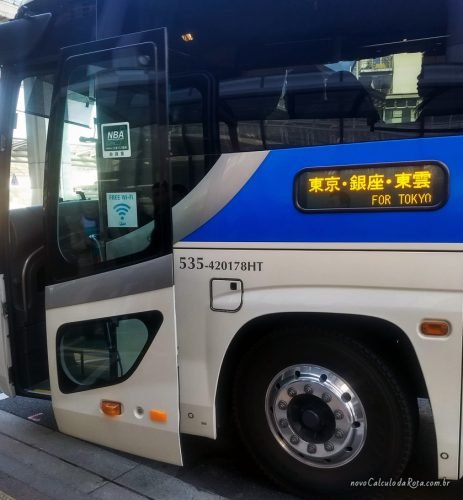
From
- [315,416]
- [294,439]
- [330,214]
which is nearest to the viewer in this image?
[330,214]

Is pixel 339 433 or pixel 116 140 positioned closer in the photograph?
pixel 339 433

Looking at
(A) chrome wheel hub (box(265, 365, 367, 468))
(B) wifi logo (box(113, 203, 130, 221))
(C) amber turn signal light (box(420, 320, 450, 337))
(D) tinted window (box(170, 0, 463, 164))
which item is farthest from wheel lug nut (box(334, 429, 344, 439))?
(B) wifi logo (box(113, 203, 130, 221))

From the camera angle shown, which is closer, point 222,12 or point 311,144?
point 311,144

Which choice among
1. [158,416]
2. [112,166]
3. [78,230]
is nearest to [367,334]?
[158,416]

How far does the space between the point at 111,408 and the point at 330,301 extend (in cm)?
150

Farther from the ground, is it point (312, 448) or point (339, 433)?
point (339, 433)

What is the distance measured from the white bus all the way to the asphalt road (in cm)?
24

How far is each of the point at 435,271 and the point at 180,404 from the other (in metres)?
1.54

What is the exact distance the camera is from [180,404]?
9.37ft

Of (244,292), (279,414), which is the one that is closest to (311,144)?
(244,292)

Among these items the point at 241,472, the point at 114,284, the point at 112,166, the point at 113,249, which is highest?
the point at 112,166

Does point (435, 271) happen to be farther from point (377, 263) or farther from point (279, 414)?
point (279, 414)

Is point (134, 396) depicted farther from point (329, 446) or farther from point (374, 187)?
point (374, 187)

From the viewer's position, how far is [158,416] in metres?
2.88
